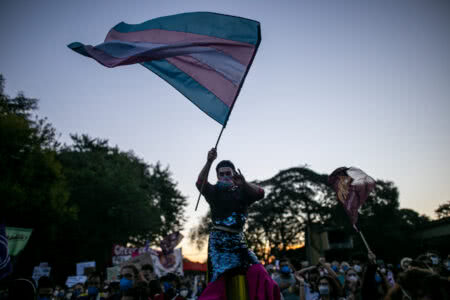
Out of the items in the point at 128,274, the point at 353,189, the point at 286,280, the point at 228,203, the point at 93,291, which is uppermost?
the point at 353,189

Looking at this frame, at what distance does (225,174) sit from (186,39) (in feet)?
7.07

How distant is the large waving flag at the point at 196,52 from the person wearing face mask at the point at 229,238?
0.92 m

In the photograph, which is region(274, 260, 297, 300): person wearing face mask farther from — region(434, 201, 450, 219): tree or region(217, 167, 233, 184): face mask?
region(434, 201, 450, 219): tree

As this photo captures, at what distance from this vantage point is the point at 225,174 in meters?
3.80

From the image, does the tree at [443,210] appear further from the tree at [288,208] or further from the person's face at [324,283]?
the person's face at [324,283]

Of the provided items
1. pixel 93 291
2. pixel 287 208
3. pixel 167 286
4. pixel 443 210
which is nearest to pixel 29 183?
pixel 93 291

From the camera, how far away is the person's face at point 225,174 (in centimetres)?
378

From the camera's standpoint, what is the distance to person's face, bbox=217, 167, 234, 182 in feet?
12.4

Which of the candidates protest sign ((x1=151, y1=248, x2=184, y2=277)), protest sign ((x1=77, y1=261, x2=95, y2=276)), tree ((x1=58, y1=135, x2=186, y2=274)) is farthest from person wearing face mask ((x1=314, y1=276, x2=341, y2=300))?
tree ((x1=58, y1=135, x2=186, y2=274))

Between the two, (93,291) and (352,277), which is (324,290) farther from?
(93,291)

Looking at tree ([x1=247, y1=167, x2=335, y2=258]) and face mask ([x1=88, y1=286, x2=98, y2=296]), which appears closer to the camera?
face mask ([x1=88, y1=286, x2=98, y2=296])

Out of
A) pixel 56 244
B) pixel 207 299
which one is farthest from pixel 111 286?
pixel 56 244

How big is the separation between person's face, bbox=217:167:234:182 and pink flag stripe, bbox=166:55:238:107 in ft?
2.89

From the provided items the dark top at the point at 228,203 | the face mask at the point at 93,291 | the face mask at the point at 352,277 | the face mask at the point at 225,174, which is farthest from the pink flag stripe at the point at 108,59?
the face mask at the point at 352,277
